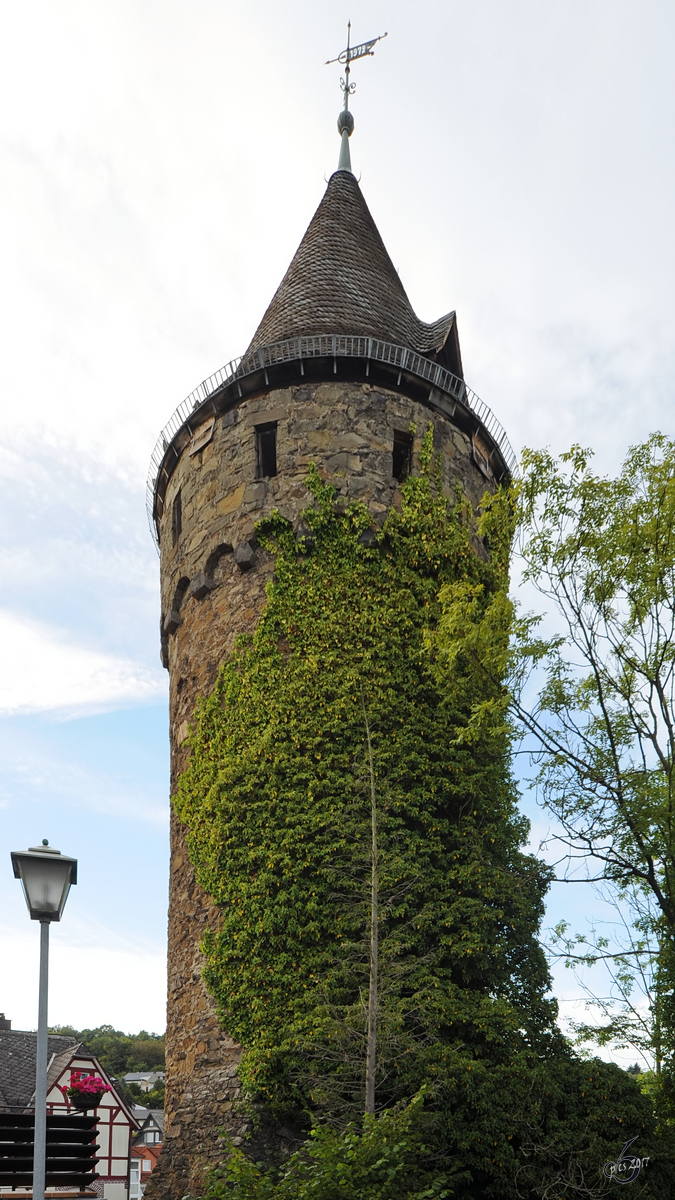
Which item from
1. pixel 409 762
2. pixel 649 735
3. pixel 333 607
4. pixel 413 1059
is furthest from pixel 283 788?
pixel 649 735

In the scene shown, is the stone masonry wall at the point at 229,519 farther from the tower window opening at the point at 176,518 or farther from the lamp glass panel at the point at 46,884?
the lamp glass panel at the point at 46,884

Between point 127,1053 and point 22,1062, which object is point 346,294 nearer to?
point 22,1062

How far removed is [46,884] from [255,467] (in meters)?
8.12

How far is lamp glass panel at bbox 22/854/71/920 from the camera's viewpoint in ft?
21.2

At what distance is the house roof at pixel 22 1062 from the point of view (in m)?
24.6

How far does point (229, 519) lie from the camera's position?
13.7m

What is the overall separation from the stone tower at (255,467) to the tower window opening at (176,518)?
22 millimetres

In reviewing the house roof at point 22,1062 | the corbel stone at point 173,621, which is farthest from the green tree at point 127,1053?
the corbel stone at point 173,621

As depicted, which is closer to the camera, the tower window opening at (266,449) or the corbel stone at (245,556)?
the corbel stone at (245,556)

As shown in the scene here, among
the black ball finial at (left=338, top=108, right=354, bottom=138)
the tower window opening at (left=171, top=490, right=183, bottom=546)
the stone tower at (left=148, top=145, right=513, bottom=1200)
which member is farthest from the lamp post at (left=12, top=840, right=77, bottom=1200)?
the black ball finial at (left=338, top=108, right=354, bottom=138)

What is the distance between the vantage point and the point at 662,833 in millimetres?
9273

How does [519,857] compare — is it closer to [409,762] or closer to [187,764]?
[409,762]

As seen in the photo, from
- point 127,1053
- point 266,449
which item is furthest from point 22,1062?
point 127,1053

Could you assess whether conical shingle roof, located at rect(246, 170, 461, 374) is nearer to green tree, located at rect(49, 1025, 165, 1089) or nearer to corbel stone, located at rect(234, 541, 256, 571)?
corbel stone, located at rect(234, 541, 256, 571)
